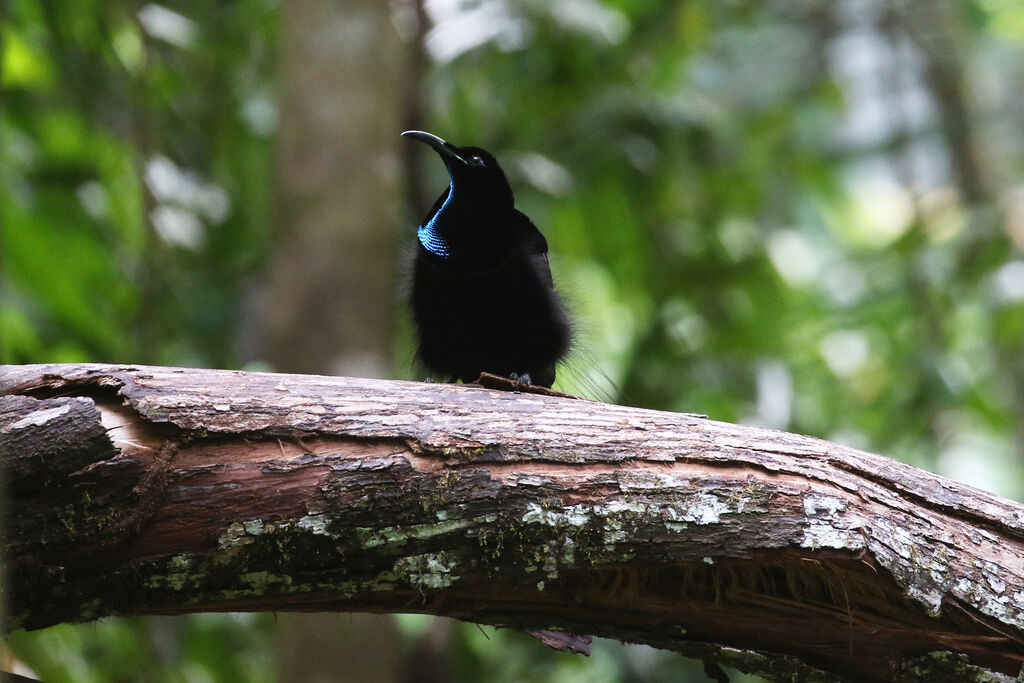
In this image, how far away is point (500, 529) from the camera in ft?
7.14

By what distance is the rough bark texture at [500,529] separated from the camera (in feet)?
6.82

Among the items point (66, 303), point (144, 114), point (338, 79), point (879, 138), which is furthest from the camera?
point (879, 138)

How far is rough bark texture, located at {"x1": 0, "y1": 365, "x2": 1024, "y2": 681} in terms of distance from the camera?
2.08 meters

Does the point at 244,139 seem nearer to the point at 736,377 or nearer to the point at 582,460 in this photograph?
the point at 736,377

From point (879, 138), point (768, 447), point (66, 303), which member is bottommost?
point (768, 447)

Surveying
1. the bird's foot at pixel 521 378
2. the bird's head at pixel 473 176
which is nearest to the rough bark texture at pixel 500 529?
the bird's foot at pixel 521 378

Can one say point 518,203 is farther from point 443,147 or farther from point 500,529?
point 500,529

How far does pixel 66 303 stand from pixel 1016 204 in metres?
5.82

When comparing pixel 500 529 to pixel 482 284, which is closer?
pixel 500 529

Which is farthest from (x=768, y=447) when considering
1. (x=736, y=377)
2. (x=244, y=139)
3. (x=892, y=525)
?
(x=244, y=139)

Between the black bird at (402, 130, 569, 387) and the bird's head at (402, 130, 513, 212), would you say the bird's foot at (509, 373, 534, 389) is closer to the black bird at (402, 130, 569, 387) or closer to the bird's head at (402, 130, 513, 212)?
the black bird at (402, 130, 569, 387)

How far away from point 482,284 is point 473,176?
1.45ft

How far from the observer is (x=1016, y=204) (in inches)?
263

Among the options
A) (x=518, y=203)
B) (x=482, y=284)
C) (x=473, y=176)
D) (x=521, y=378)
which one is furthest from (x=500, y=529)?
(x=518, y=203)
